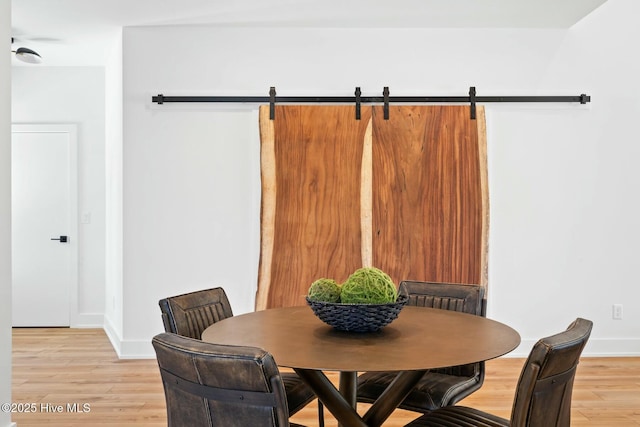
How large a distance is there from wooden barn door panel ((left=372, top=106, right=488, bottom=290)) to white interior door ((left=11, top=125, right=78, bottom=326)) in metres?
3.04

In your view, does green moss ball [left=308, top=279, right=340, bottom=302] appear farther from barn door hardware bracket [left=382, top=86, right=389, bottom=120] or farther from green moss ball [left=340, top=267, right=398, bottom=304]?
barn door hardware bracket [left=382, top=86, right=389, bottom=120]

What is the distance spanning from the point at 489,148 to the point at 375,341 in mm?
2843

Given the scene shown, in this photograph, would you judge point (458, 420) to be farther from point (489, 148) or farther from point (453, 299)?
point (489, 148)

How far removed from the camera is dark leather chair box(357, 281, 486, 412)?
6.47ft

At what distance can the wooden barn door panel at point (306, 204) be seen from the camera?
12.9 ft

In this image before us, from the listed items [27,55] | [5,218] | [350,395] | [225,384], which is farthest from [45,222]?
[225,384]

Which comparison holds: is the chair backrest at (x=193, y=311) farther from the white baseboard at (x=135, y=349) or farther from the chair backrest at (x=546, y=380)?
the white baseboard at (x=135, y=349)

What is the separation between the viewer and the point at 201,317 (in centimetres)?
217

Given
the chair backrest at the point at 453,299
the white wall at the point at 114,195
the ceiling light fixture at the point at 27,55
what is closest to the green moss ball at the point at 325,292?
the chair backrest at the point at 453,299

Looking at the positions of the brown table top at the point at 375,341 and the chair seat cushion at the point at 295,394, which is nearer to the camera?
the brown table top at the point at 375,341

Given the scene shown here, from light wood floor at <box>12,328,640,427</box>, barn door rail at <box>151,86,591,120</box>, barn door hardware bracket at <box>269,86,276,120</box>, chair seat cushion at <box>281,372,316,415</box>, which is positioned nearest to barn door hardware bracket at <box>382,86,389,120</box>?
barn door rail at <box>151,86,591,120</box>

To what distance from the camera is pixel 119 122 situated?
4133 mm

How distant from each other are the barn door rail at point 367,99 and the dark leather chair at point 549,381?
9.11 ft

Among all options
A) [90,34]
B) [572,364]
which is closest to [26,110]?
[90,34]
